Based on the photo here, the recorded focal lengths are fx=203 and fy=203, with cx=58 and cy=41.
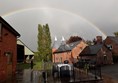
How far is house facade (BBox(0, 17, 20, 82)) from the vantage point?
22.2 metres

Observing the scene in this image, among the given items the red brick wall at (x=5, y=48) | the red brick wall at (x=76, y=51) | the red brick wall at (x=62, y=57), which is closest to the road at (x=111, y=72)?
the red brick wall at (x=5, y=48)

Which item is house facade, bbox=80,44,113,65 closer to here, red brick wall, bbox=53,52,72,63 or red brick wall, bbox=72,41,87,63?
red brick wall, bbox=72,41,87,63

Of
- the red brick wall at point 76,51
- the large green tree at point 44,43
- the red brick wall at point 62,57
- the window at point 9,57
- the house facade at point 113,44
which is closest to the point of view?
the window at point 9,57

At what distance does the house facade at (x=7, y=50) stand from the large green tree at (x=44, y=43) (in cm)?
4241

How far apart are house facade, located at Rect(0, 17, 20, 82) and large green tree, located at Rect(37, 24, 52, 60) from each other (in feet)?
139

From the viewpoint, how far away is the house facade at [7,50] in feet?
72.8

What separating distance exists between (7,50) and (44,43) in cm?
5034

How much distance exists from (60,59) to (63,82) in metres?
52.0

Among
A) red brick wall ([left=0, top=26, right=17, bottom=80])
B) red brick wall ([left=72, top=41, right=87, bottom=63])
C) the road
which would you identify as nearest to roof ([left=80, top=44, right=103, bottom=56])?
red brick wall ([left=72, top=41, right=87, bottom=63])

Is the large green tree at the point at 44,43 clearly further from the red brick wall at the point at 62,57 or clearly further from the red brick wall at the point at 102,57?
the red brick wall at the point at 102,57

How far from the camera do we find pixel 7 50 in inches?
954

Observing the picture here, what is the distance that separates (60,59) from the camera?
71.4 meters

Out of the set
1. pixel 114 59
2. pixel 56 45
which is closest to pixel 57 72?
pixel 114 59

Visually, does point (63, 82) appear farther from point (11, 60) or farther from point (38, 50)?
point (38, 50)
